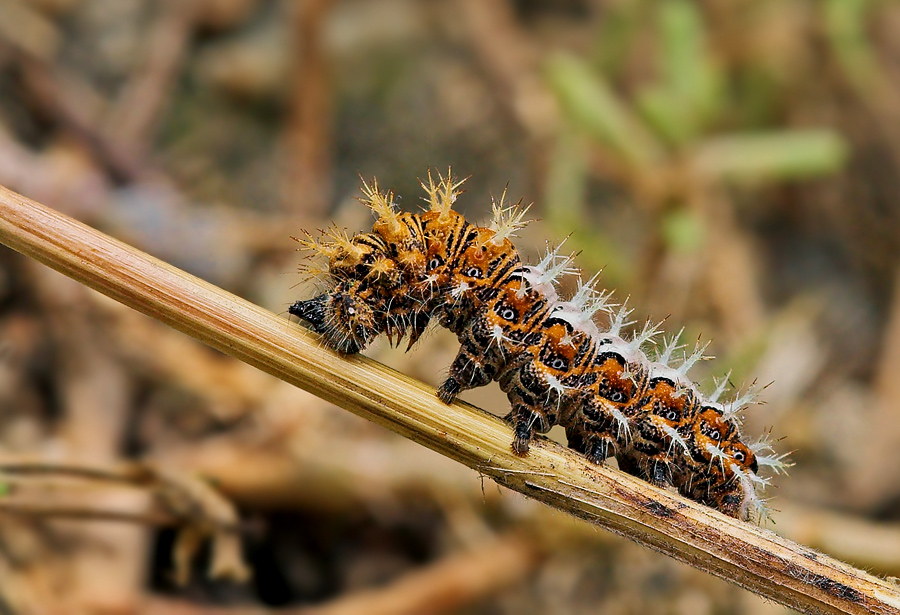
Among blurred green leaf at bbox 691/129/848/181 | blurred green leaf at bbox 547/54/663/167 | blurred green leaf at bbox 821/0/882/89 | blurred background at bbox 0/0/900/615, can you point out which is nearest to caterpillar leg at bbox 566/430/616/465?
blurred background at bbox 0/0/900/615

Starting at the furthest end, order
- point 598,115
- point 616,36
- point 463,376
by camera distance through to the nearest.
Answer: point 616,36 < point 598,115 < point 463,376

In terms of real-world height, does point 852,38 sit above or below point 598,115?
above

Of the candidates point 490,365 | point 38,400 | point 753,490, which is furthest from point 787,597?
point 38,400

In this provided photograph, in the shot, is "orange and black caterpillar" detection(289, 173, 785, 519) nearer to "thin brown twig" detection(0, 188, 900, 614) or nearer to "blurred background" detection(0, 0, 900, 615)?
"thin brown twig" detection(0, 188, 900, 614)

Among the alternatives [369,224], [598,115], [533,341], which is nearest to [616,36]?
[598,115]

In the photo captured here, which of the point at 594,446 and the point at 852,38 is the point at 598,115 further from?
the point at 594,446

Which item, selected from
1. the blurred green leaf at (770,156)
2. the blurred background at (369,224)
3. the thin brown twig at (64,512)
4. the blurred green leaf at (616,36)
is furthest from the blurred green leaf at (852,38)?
the thin brown twig at (64,512)

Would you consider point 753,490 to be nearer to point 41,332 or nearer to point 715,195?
point 41,332
